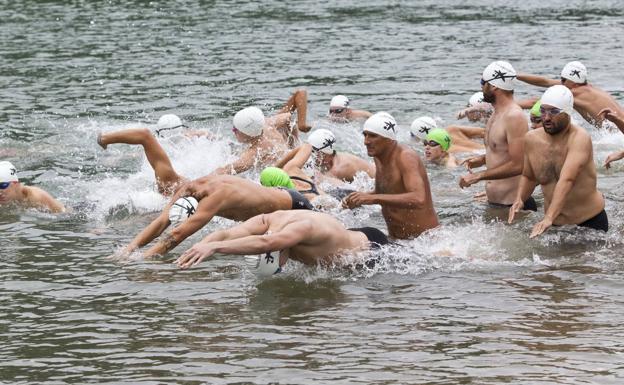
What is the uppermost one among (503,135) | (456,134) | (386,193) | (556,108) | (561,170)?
(556,108)

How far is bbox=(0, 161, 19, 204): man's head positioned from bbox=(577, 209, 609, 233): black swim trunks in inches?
299

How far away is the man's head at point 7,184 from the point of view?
1493 cm

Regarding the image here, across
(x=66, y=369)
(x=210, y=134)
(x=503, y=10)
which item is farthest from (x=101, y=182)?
(x=503, y=10)

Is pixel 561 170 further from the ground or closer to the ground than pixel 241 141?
further from the ground

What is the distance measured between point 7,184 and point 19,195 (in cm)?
24

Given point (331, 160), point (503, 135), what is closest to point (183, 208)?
point (503, 135)

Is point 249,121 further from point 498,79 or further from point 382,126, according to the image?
point 382,126

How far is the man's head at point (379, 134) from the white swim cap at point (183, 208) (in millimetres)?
1980

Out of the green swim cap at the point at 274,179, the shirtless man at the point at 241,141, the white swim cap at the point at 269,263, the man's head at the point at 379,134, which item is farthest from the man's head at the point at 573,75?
the white swim cap at the point at 269,263

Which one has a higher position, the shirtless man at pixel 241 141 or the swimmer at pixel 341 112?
the shirtless man at pixel 241 141

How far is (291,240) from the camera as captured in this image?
10344mm

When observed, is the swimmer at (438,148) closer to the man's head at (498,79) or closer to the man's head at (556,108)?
the man's head at (498,79)

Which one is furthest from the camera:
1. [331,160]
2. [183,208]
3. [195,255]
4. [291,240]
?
[331,160]

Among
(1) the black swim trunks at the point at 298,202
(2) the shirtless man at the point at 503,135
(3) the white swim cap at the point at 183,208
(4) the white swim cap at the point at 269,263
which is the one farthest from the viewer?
(2) the shirtless man at the point at 503,135
